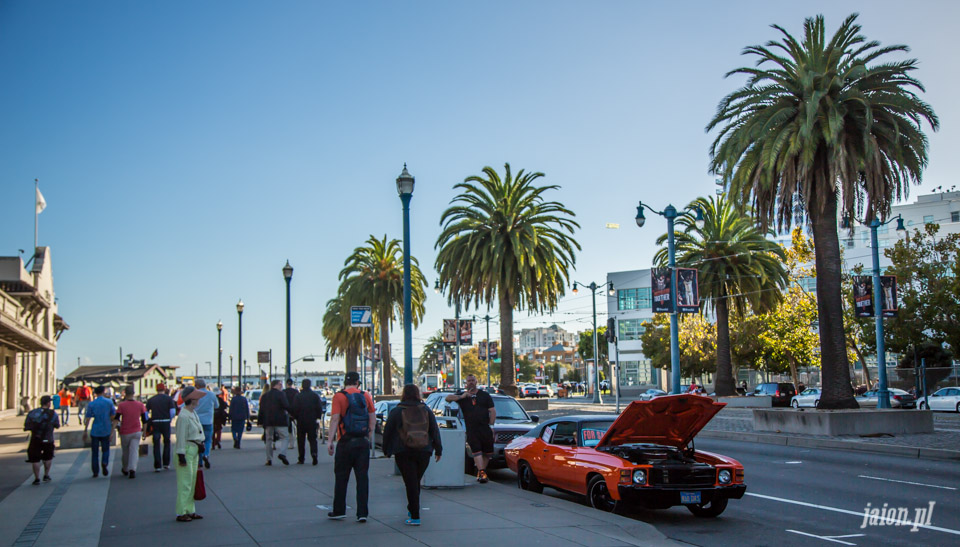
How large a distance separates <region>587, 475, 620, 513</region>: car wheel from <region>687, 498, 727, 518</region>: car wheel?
1.22 metres

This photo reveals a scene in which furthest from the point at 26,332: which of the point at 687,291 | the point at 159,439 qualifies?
the point at 687,291

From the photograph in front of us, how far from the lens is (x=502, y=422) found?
56.0 ft

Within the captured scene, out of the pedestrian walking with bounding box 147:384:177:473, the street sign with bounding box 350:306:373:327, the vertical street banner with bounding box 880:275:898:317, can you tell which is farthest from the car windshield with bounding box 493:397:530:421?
the vertical street banner with bounding box 880:275:898:317

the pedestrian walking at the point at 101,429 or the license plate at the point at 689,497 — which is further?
the pedestrian walking at the point at 101,429

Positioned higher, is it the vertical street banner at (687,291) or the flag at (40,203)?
the flag at (40,203)

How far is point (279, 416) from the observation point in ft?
55.9

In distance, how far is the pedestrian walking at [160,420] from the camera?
15.8 meters

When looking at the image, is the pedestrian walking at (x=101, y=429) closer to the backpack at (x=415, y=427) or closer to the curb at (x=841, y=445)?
the backpack at (x=415, y=427)

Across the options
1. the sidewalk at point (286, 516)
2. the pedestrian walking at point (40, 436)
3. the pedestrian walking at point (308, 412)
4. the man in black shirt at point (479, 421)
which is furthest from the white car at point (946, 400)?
the pedestrian walking at point (40, 436)

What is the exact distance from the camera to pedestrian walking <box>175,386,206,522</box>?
388 inches

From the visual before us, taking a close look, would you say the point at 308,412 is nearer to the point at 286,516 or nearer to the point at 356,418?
the point at 286,516

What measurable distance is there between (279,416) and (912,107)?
20.6 m

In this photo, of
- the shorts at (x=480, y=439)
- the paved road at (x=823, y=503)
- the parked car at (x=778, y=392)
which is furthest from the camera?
the parked car at (x=778, y=392)

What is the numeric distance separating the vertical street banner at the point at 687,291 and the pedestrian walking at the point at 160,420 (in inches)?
726
